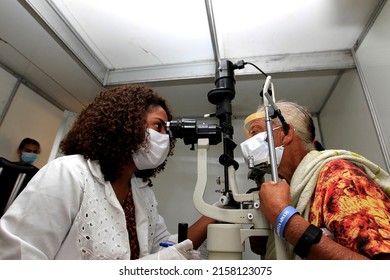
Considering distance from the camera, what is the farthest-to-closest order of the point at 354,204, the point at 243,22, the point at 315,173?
the point at 243,22 → the point at 315,173 → the point at 354,204

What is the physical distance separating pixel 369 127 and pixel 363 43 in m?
0.48

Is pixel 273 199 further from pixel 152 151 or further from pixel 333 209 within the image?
pixel 152 151

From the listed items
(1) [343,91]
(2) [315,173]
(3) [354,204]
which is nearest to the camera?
(3) [354,204]

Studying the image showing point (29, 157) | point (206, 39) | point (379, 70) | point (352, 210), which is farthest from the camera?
point (29, 157)

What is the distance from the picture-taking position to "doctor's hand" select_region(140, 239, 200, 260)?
2.49 ft

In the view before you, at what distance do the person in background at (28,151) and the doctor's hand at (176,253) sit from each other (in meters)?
1.52

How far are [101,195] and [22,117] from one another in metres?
1.46

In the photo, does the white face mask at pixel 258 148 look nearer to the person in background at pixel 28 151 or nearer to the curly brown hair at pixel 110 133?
the curly brown hair at pixel 110 133

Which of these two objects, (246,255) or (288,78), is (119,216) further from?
(288,78)

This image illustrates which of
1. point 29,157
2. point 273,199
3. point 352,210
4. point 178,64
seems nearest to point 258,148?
point 273,199

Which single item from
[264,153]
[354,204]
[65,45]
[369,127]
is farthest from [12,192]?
[369,127]

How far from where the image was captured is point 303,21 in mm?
1234

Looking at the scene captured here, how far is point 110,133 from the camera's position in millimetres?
962

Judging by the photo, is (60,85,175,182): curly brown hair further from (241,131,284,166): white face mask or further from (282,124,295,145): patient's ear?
(282,124,295,145): patient's ear
